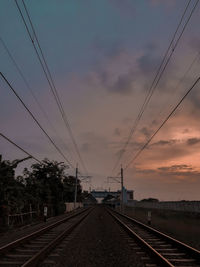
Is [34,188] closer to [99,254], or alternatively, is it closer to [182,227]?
[182,227]

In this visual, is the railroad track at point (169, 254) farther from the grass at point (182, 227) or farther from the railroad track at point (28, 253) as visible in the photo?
the railroad track at point (28, 253)

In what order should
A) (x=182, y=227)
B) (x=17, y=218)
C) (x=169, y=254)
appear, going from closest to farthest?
(x=169, y=254)
(x=182, y=227)
(x=17, y=218)

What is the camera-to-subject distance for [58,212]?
41281mm

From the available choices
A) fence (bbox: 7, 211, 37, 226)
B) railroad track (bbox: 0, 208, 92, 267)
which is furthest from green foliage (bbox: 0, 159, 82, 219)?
railroad track (bbox: 0, 208, 92, 267)

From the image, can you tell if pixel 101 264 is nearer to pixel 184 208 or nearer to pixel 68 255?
pixel 68 255

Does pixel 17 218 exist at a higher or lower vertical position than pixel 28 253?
higher

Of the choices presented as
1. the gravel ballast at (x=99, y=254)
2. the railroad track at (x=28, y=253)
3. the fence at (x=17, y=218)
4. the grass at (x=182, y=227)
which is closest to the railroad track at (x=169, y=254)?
the gravel ballast at (x=99, y=254)

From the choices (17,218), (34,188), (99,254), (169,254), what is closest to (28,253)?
(99,254)

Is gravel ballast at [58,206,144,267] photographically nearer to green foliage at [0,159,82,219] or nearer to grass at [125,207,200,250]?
grass at [125,207,200,250]

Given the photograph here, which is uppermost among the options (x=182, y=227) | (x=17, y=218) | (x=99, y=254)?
(x=17, y=218)

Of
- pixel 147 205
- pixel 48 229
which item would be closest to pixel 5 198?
pixel 48 229

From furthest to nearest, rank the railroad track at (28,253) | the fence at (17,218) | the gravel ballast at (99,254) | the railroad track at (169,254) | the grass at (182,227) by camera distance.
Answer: the fence at (17,218)
the grass at (182,227)
the gravel ballast at (99,254)
the railroad track at (169,254)
the railroad track at (28,253)

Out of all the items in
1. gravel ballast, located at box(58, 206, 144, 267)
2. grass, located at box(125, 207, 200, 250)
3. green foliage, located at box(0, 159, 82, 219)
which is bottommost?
gravel ballast, located at box(58, 206, 144, 267)

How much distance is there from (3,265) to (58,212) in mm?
34828
